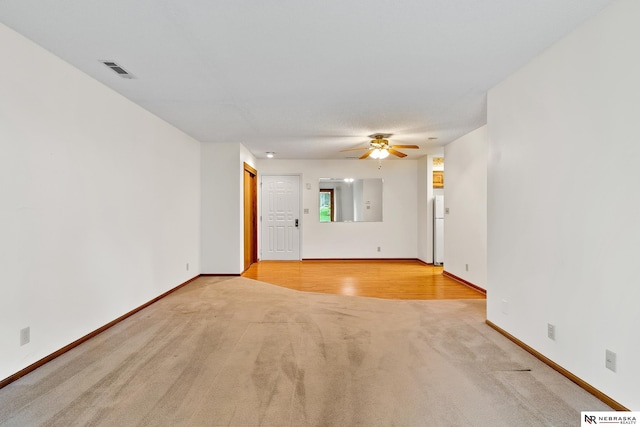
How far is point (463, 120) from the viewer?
458 cm

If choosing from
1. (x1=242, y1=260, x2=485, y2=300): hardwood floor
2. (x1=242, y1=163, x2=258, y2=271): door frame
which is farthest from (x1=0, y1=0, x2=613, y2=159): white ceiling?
(x1=242, y1=163, x2=258, y2=271): door frame

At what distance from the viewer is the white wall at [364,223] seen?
8031 millimetres

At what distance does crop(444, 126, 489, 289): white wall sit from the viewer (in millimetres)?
5032

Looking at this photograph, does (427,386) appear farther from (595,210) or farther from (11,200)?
(11,200)

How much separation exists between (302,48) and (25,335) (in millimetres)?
2934

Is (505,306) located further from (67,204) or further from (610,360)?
(67,204)

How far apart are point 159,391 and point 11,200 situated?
1.69 metres

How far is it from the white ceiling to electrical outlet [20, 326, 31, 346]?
212cm

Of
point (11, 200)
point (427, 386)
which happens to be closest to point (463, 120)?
point (427, 386)

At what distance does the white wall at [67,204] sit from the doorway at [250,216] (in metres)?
2.31

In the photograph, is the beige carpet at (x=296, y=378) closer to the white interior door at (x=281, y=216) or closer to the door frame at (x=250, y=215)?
the door frame at (x=250, y=215)

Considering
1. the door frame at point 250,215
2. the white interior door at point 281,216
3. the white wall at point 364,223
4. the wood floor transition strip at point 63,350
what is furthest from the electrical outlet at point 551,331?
the white interior door at point 281,216

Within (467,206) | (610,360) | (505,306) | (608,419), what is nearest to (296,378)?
(608,419)

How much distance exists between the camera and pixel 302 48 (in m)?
2.56
